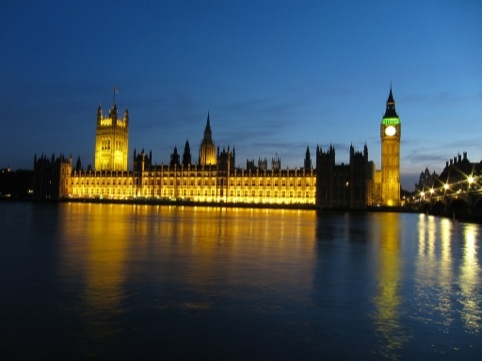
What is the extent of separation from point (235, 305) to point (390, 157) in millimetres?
109633

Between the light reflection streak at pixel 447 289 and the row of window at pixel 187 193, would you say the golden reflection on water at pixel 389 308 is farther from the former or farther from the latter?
the row of window at pixel 187 193

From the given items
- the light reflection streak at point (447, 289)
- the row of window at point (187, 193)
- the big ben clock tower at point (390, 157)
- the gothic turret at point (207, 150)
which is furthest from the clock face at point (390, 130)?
the light reflection streak at point (447, 289)

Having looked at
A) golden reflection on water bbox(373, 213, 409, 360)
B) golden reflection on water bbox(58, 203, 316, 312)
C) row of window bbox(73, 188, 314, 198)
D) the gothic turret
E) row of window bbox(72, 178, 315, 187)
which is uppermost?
the gothic turret

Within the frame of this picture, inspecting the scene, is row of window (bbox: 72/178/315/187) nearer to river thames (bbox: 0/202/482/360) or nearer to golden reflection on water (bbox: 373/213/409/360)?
river thames (bbox: 0/202/482/360)

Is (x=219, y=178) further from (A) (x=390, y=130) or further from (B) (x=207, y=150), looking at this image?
(A) (x=390, y=130)

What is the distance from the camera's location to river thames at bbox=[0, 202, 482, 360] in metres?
8.42

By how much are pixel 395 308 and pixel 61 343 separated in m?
6.90

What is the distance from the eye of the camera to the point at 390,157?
115375 mm

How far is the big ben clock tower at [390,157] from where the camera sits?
111000mm

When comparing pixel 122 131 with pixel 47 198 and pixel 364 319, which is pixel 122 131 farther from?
pixel 364 319

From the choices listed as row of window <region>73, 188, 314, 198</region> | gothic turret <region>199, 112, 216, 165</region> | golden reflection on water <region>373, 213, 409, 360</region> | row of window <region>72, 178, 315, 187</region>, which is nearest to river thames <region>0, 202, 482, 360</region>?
golden reflection on water <region>373, 213, 409, 360</region>

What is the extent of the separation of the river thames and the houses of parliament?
3424 inches

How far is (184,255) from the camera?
1925cm

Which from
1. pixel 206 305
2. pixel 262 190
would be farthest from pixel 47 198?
pixel 206 305
